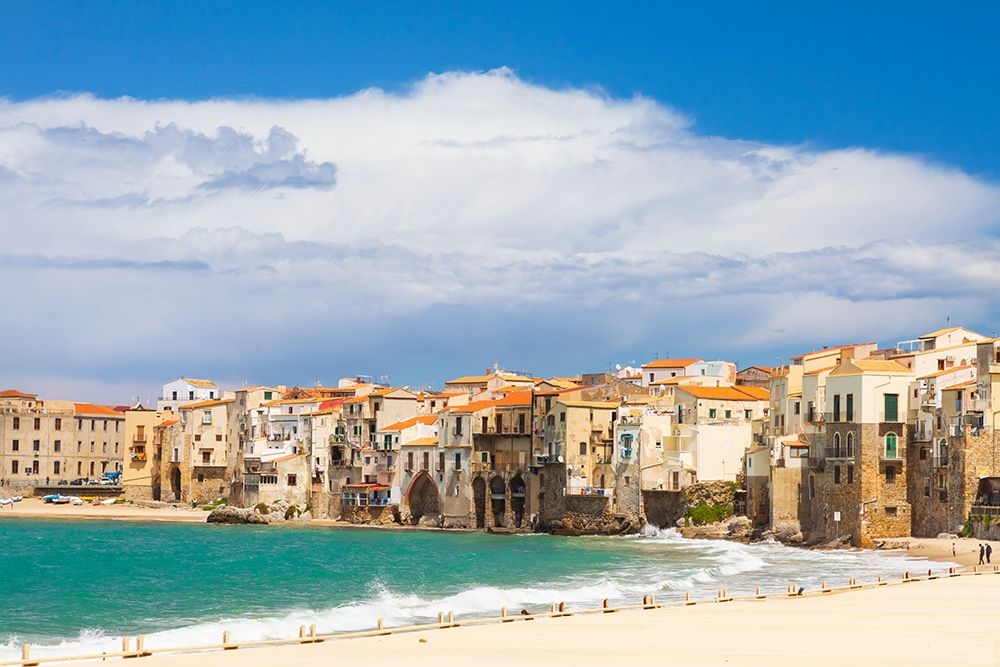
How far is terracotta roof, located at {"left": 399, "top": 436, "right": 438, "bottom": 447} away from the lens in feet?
336

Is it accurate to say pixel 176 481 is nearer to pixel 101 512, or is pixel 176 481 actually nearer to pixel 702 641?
→ pixel 101 512

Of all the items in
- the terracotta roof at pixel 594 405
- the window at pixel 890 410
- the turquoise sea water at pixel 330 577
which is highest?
the terracotta roof at pixel 594 405

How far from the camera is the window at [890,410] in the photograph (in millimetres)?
70938

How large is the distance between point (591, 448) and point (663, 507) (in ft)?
22.7

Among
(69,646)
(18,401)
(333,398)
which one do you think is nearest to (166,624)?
(69,646)

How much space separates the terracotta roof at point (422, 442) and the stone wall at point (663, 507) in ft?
59.9

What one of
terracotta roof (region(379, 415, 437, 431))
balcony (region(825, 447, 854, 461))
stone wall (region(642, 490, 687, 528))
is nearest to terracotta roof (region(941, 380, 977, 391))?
balcony (region(825, 447, 854, 461))

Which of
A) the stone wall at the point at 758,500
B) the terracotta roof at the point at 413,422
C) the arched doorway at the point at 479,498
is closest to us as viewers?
the stone wall at the point at 758,500

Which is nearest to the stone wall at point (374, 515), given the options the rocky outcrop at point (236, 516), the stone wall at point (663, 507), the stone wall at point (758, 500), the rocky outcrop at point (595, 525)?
the rocky outcrop at point (236, 516)

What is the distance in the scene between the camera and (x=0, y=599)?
5375 cm

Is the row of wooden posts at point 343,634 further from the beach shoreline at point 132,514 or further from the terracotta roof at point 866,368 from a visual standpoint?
the beach shoreline at point 132,514

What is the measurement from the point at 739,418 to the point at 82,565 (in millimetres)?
41000

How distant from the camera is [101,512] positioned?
402ft

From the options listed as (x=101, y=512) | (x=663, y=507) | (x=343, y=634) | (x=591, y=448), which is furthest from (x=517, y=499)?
(x=343, y=634)
